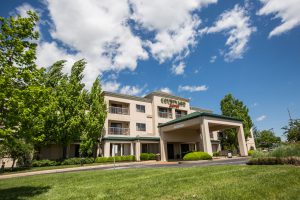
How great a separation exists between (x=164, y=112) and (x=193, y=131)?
8404mm

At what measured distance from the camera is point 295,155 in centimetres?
1088

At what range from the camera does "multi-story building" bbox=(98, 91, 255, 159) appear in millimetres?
32000

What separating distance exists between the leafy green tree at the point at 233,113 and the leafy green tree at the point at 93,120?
25091 millimetres

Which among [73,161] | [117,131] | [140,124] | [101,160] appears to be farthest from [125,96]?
[73,161]

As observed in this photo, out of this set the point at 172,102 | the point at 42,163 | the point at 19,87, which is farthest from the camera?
the point at 172,102

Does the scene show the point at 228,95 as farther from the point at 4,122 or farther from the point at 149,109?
the point at 4,122

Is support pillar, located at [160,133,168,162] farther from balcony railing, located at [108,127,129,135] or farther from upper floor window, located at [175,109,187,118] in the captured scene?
upper floor window, located at [175,109,187,118]

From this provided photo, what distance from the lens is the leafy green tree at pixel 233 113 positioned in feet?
133

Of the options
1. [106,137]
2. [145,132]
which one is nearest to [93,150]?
[106,137]

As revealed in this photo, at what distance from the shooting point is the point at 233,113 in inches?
1625

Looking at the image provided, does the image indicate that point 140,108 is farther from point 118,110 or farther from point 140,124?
point 118,110

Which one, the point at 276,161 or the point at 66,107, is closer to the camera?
the point at 276,161

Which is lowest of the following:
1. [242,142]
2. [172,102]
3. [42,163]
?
[42,163]

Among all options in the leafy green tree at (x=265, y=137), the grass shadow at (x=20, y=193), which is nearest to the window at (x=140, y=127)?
the grass shadow at (x=20, y=193)
